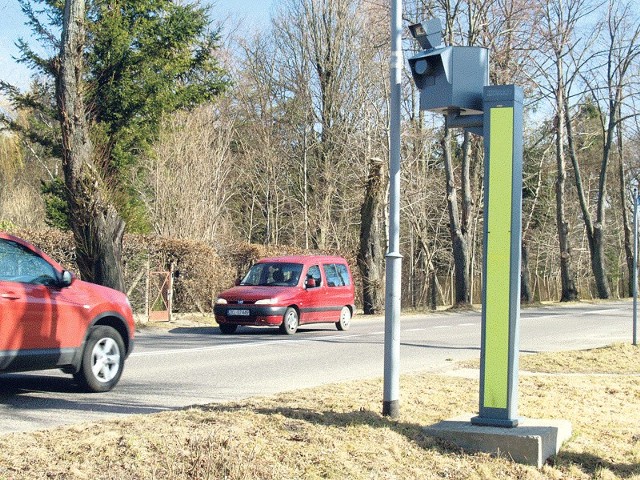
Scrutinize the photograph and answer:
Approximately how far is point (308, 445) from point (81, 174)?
1505 cm

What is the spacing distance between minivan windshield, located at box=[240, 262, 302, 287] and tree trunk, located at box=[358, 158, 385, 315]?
10069 millimetres

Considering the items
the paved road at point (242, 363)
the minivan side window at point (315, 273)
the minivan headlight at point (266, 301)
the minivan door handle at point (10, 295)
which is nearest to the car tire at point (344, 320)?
the paved road at point (242, 363)

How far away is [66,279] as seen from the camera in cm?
964

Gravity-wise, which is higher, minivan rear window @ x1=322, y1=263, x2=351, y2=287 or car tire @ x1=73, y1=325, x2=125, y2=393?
minivan rear window @ x1=322, y1=263, x2=351, y2=287

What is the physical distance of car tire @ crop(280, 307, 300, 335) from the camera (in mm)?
20047

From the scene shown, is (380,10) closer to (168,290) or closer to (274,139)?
(274,139)

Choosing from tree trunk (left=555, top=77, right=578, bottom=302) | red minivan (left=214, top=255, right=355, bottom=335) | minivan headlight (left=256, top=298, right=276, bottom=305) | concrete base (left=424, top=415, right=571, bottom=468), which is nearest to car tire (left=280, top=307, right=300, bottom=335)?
red minivan (left=214, top=255, right=355, bottom=335)

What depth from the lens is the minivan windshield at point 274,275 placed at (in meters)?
21.2

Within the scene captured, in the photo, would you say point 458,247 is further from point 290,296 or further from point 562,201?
point 290,296

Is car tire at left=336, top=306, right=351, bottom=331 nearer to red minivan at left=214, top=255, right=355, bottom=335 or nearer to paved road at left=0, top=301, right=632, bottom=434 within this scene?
red minivan at left=214, top=255, right=355, bottom=335

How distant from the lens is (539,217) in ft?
206

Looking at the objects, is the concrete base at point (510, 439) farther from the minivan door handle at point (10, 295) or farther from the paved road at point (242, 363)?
the minivan door handle at point (10, 295)

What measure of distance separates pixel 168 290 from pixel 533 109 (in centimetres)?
3198

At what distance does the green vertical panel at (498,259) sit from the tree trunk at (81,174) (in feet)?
48.5
